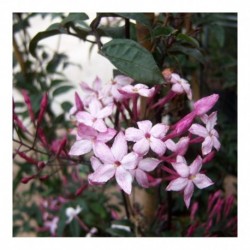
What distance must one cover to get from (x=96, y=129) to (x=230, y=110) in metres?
0.74

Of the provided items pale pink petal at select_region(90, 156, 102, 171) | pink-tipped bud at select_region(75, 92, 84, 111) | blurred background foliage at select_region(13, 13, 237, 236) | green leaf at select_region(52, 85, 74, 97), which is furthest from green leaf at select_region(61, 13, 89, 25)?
green leaf at select_region(52, 85, 74, 97)

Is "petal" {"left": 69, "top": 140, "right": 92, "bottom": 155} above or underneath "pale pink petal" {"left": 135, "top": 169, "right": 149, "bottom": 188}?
above

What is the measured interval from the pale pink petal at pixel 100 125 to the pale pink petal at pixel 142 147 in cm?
4

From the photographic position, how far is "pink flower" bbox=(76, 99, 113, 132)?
0.46 metres

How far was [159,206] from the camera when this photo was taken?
71 centimetres

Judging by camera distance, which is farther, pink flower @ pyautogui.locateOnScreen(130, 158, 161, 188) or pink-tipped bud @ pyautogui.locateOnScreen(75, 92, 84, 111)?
pink-tipped bud @ pyautogui.locateOnScreen(75, 92, 84, 111)

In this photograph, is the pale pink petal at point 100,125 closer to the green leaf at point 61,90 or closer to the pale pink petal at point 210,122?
the pale pink petal at point 210,122

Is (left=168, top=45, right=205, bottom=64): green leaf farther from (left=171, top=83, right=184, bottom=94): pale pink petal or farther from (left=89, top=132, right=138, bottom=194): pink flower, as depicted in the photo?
(left=89, top=132, right=138, bottom=194): pink flower

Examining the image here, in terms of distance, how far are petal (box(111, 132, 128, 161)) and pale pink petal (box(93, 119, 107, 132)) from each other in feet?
0.07

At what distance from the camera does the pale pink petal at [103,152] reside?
1.43 ft

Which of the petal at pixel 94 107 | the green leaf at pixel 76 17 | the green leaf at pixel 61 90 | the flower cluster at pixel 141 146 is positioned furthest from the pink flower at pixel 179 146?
the green leaf at pixel 61 90

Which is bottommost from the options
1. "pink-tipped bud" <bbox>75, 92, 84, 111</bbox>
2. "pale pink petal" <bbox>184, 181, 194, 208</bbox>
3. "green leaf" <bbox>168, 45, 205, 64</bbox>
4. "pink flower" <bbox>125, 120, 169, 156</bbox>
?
"pale pink petal" <bbox>184, 181, 194, 208</bbox>
